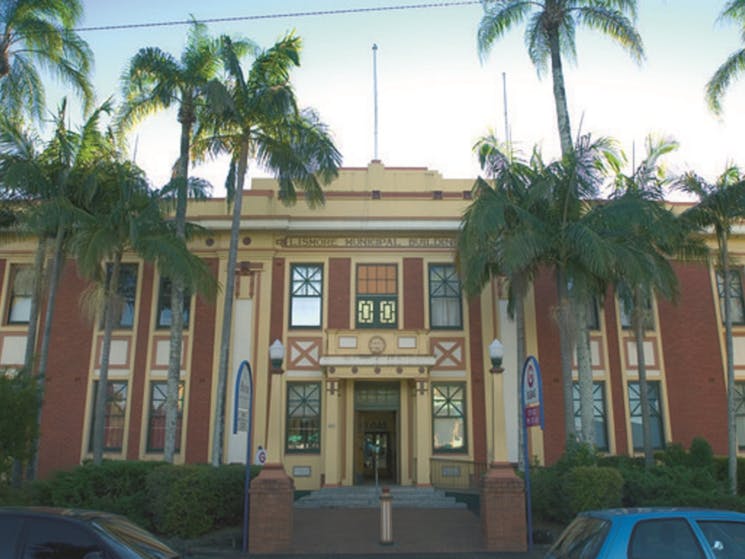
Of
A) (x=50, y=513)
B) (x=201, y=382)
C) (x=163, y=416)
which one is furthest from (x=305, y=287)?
(x=50, y=513)

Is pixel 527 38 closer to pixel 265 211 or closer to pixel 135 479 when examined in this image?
pixel 265 211

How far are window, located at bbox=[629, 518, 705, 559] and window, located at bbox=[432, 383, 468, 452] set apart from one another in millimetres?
15115

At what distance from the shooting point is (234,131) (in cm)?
1972

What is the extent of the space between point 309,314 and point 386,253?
10.9 ft

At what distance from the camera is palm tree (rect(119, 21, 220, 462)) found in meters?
18.5

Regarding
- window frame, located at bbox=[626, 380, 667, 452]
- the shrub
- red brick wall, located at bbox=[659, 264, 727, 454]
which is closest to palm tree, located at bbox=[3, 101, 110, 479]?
the shrub

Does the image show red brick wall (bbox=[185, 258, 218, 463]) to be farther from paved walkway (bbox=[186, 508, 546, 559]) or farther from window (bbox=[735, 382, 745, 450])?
window (bbox=[735, 382, 745, 450])

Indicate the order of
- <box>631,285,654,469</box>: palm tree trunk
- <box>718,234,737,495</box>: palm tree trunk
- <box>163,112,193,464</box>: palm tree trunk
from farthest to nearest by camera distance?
<box>631,285,654,469</box>: palm tree trunk < <box>163,112,193,464</box>: palm tree trunk < <box>718,234,737,495</box>: palm tree trunk

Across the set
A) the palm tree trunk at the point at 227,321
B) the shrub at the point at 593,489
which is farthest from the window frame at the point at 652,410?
the palm tree trunk at the point at 227,321

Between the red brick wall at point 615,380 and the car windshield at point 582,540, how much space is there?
15387 mm

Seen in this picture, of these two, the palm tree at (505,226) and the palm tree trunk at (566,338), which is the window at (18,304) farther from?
the palm tree trunk at (566,338)

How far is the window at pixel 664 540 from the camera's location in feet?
19.7

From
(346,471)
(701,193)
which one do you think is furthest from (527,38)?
(346,471)

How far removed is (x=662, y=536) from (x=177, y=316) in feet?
49.7
